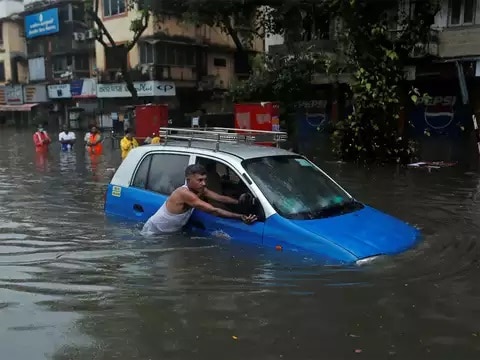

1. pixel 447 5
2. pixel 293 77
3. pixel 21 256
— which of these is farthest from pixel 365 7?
pixel 21 256

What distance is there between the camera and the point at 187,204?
5.92m

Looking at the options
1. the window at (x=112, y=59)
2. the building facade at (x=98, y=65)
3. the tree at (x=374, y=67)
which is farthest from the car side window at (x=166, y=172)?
the window at (x=112, y=59)

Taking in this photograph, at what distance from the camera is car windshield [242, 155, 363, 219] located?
5446mm

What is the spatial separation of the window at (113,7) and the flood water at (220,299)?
30.9 metres

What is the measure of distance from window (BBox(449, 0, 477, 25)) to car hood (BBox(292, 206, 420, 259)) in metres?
17.8

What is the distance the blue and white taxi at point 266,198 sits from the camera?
5094 mm

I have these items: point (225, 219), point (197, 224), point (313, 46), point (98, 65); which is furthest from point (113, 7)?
point (225, 219)

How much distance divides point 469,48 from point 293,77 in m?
6.52

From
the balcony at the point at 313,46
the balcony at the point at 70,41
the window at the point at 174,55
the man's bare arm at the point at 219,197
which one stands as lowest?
the man's bare arm at the point at 219,197

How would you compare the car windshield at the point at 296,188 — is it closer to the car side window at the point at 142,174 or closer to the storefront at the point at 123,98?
the car side window at the point at 142,174

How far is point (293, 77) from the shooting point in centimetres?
2153

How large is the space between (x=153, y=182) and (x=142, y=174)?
20 centimetres

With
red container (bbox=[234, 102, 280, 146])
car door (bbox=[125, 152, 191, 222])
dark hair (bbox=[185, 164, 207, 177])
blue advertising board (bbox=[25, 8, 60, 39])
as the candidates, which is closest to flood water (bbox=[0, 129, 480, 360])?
car door (bbox=[125, 152, 191, 222])

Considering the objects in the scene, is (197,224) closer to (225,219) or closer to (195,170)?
(225,219)
